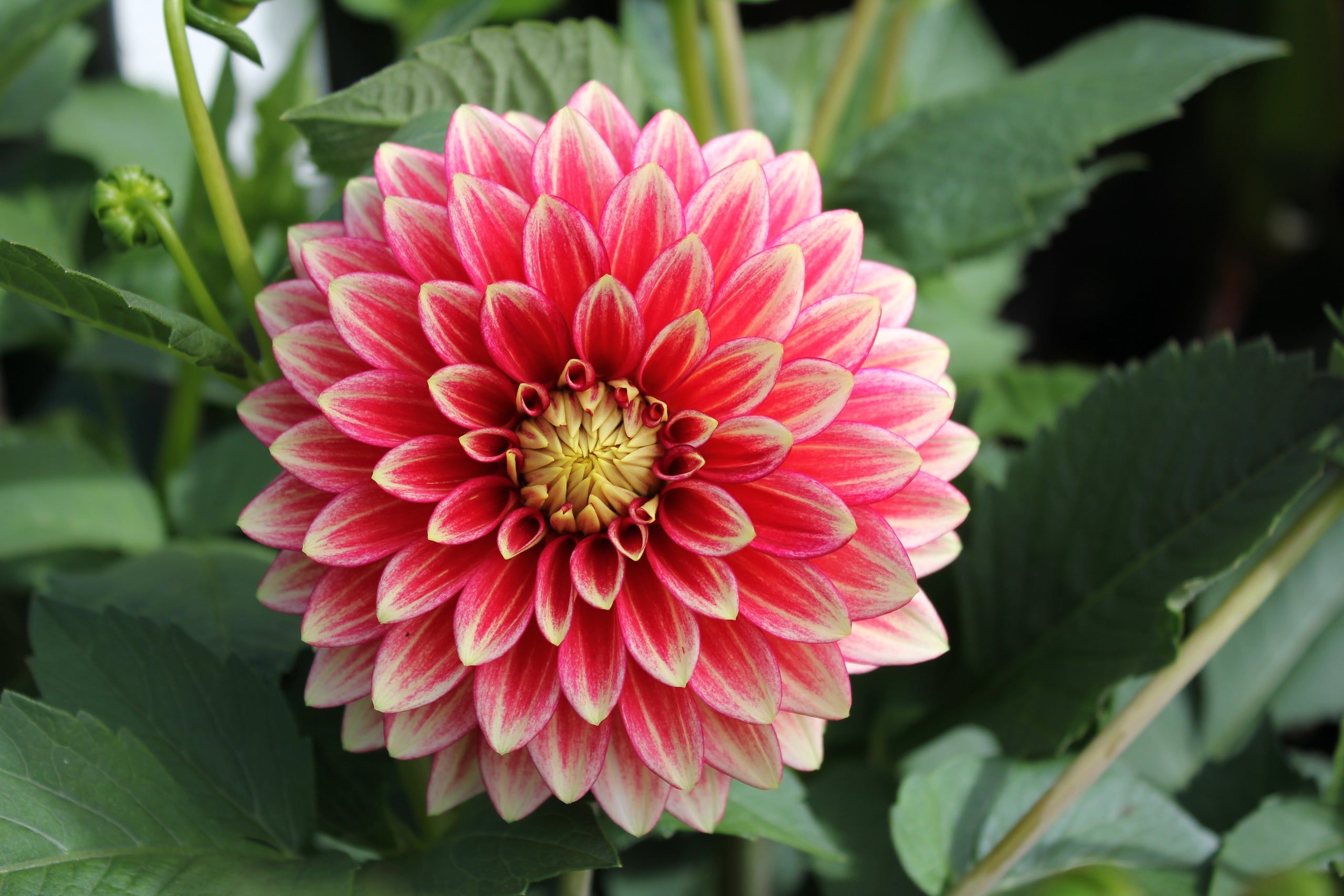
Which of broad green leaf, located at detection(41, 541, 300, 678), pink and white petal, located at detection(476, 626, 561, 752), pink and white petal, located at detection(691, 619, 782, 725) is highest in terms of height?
pink and white petal, located at detection(476, 626, 561, 752)

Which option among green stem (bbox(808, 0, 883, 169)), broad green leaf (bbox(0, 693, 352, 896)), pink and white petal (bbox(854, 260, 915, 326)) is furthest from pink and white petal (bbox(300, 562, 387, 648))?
green stem (bbox(808, 0, 883, 169))

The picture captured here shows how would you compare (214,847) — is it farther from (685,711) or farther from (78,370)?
(78,370)

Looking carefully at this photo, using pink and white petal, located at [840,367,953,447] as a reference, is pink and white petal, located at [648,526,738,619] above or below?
below

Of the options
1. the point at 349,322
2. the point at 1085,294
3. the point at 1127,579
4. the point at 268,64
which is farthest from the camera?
the point at 1085,294

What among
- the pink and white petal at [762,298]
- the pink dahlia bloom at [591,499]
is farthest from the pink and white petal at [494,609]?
the pink and white petal at [762,298]

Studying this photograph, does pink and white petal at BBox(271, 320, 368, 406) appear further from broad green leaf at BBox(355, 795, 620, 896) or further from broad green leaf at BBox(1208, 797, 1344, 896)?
broad green leaf at BBox(1208, 797, 1344, 896)

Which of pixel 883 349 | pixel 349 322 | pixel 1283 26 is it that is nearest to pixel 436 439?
pixel 349 322
